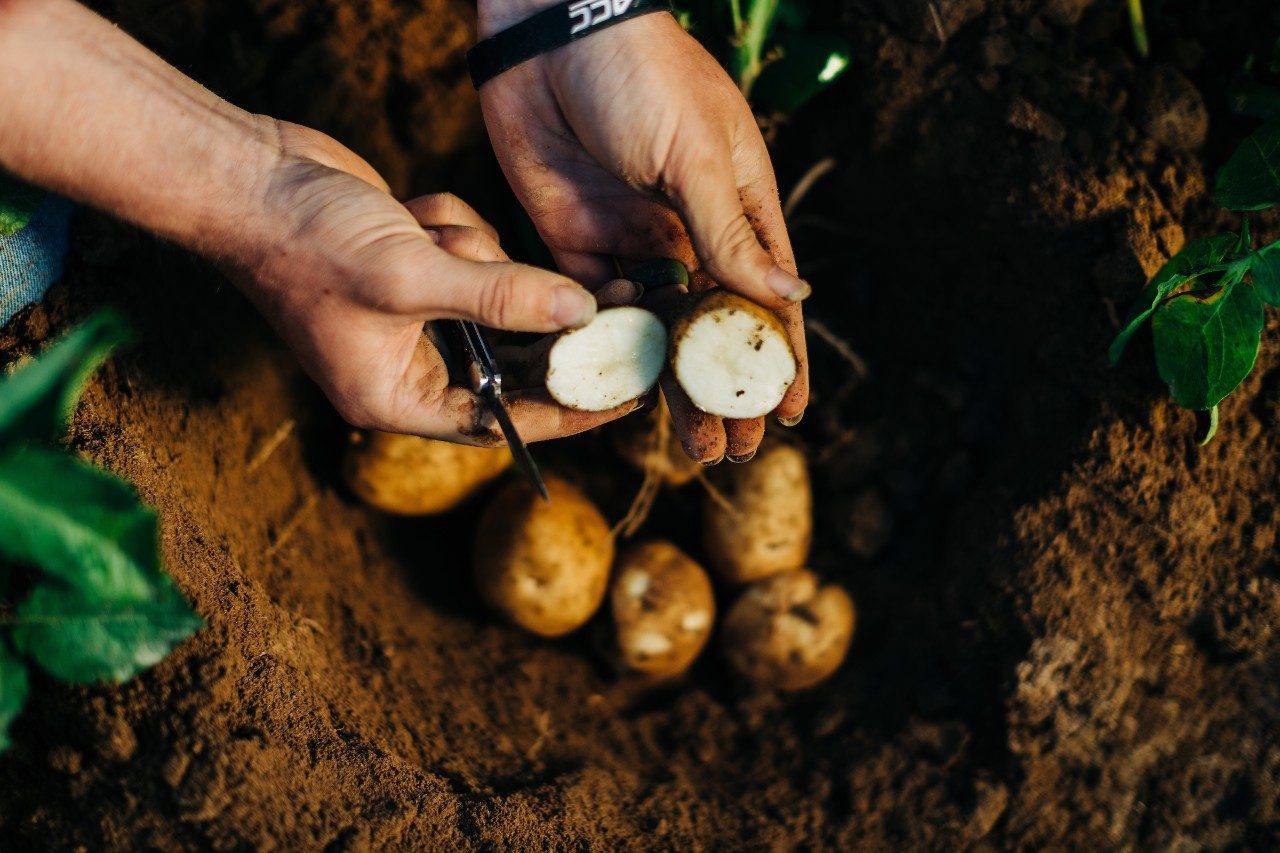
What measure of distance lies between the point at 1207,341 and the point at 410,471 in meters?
1.78

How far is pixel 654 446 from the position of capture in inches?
90.4

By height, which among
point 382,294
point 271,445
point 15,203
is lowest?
point 271,445

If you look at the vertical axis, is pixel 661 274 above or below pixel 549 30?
below

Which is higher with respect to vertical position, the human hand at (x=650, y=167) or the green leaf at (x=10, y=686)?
the human hand at (x=650, y=167)

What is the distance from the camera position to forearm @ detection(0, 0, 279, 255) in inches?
57.2

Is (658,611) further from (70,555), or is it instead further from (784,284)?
(70,555)

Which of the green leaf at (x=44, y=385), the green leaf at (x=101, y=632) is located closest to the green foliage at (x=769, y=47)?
the green leaf at (x=44, y=385)

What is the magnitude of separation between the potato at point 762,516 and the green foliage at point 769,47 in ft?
3.05

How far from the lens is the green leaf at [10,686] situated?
4.02 ft

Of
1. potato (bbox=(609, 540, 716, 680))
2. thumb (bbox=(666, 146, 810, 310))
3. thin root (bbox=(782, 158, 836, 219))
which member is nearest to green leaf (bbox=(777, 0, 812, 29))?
thin root (bbox=(782, 158, 836, 219))

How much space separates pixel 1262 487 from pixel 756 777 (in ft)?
4.39

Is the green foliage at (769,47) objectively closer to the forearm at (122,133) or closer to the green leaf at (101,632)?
the forearm at (122,133)

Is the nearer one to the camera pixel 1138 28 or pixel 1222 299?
pixel 1222 299

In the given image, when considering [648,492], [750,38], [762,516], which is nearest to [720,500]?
[762,516]
